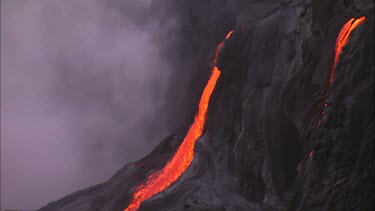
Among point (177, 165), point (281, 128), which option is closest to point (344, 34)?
point (281, 128)

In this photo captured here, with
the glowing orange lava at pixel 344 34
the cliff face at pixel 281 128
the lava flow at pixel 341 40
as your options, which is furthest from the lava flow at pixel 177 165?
the glowing orange lava at pixel 344 34

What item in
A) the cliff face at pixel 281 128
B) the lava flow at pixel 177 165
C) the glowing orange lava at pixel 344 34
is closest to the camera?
the cliff face at pixel 281 128

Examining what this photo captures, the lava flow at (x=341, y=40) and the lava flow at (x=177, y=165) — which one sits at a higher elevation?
the lava flow at (x=177, y=165)

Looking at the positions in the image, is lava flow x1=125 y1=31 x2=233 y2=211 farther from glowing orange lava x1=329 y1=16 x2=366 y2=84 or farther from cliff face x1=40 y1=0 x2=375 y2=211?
glowing orange lava x1=329 y1=16 x2=366 y2=84

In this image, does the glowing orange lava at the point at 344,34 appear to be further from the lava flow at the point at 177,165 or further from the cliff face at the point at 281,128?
the lava flow at the point at 177,165

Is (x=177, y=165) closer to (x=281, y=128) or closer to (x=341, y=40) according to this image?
(x=281, y=128)

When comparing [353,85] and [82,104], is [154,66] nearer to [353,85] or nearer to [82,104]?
[82,104]

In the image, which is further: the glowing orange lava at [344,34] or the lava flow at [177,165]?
the lava flow at [177,165]

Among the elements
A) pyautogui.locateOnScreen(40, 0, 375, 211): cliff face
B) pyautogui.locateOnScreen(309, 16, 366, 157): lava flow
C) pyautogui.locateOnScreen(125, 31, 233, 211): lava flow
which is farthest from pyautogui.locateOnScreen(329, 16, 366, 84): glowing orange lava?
pyautogui.locateOnScreen(125, 31, 233, 211): lava flow
